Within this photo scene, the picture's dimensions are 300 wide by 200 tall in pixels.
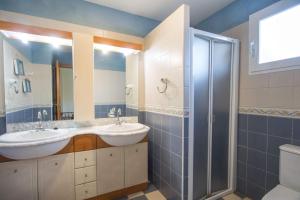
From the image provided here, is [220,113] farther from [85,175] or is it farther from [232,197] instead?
[85,175]

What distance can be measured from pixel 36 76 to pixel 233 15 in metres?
2.51

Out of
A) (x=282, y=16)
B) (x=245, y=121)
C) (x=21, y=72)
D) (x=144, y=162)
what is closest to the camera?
(x=282, y=16)

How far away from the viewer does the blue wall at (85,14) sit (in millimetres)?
1680

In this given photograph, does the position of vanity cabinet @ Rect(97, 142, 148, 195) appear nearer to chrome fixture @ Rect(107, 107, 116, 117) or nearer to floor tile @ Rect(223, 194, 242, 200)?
chrome fixture @ Rect(107, 107, 116, 117)

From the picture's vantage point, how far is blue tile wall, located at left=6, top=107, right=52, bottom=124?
5.33 ft

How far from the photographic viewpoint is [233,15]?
1.97 metres

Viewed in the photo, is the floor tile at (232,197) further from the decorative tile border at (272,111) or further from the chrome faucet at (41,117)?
the chrome faucet at (41,117)

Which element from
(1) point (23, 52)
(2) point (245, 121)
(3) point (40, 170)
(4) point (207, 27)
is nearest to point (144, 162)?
(3) point (40, 170)

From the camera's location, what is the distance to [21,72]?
1.70m

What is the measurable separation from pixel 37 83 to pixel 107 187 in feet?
4.69

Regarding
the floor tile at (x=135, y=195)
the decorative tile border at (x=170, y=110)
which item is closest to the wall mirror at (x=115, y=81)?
the decorative tile border at (x=170, y=110)

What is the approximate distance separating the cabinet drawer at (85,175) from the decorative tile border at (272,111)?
1855 mm

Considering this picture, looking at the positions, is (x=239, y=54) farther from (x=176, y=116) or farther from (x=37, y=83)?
(x=37, y=83)

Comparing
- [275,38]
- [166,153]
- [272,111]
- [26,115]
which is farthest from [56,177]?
[275,38]
